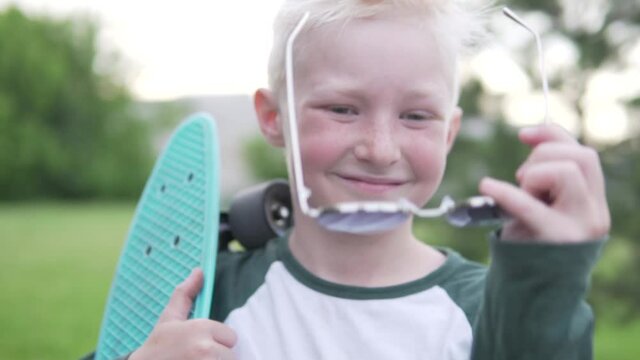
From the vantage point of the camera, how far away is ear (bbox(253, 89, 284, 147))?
1.36 meters

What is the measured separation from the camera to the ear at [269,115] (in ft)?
4.45

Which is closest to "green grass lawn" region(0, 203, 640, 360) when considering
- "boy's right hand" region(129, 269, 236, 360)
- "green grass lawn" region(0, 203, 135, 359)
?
"green grass lawn" region(0, 203, 135, 359)

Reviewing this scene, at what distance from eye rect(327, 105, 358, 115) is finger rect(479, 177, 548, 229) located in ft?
1.05

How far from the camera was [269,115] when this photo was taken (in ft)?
4.51

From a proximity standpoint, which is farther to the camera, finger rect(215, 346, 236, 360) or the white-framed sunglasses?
finger rect(215, 346, 236, 360)

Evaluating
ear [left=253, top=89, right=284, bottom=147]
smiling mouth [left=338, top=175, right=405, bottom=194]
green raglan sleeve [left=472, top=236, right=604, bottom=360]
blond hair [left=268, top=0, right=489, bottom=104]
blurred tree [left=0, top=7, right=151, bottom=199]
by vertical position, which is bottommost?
blurred tree [left=0, top=7, right=151, bottom=199]

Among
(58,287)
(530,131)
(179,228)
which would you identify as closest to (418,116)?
(530,131)

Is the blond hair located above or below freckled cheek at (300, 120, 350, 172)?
above

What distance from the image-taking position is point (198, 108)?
730 inches

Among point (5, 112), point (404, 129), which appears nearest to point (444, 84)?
point (404, 129)

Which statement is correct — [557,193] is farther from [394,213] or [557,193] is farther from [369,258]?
[369,258]

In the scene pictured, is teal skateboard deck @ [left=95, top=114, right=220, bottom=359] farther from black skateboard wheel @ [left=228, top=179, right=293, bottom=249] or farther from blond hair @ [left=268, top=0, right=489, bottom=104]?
blond hair @ [left=268, top=0, right=489, bottom=104]

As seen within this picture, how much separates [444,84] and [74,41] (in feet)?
61.2

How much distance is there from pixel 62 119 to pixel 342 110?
18.8 m
